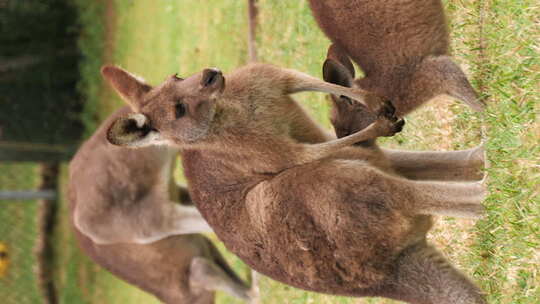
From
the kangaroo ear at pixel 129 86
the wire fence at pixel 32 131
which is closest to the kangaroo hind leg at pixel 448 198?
the kangaroo ear at pixel 129 86

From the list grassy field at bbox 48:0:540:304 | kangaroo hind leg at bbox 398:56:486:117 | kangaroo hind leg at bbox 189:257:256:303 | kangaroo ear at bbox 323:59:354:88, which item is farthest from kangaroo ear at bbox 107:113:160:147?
kangaroo hind leg at bbox 189:257:256:303

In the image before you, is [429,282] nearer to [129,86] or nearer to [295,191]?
[295,191]

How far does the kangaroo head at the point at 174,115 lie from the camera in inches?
179

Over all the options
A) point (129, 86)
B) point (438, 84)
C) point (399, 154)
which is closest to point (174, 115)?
point (129, 86)

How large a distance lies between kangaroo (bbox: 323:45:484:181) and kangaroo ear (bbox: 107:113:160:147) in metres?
1.29

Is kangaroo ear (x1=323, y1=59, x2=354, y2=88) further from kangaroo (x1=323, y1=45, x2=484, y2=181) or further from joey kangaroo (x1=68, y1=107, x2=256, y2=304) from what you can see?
joey kangaroo (x1=68, y1=107, x2=256, y2=304)

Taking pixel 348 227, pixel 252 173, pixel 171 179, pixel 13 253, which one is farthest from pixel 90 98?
pixel 348 227

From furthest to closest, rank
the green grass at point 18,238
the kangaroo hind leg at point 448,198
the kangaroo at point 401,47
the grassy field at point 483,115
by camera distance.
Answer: the green grass at point 18,238
the kangaroo at point 401,47
the kangaroo hind leg at point 448,198
the grassy field at point 483,115

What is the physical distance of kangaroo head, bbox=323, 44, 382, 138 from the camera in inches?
179

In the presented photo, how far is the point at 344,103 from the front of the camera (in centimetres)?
463

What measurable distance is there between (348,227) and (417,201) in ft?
1.46

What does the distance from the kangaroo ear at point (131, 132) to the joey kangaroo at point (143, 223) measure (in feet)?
8.39

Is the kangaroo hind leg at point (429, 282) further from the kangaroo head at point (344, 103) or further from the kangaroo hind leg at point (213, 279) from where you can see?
the kangaroo hind leg at point (213, 279)

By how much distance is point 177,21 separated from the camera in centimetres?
1177
